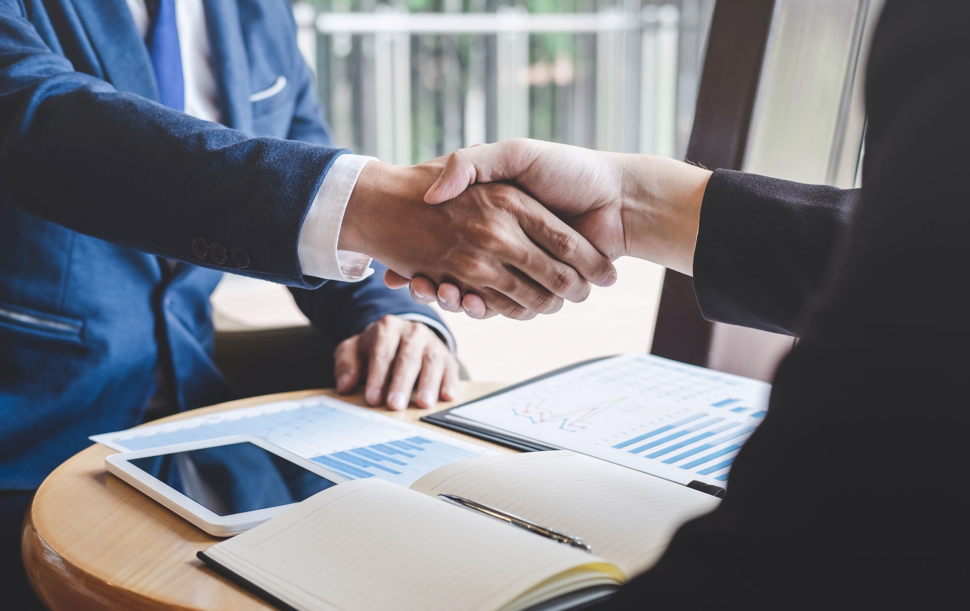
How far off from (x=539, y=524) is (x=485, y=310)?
1.67ft

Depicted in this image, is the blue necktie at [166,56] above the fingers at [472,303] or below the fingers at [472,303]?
above

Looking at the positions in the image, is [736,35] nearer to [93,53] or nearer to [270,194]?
[270,194]

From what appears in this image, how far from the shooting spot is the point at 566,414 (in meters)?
0.87

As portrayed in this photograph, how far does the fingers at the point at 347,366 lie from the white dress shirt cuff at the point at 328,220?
7.5 inches

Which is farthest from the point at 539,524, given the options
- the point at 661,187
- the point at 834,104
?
the point at 834,104

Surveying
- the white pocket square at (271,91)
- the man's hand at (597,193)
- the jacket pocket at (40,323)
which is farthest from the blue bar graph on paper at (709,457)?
the white pocket square at (271,91)

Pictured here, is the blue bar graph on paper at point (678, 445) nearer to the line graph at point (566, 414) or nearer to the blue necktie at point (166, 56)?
the line graph at point (566, 414)

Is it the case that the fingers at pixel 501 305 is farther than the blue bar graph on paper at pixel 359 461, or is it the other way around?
the fingers at pixel 501 305

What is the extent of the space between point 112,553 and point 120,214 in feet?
1.47

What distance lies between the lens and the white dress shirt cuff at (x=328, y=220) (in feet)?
2.78

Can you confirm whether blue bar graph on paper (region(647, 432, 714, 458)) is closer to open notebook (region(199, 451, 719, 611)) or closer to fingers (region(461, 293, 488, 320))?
open notebook (region(199, 451, 719, 611))

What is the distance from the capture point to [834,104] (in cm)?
132

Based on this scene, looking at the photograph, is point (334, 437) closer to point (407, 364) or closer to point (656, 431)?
point (407, 364)

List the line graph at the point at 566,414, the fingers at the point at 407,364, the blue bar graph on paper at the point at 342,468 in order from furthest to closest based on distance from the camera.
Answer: the fingers at the point at 407,364, the line graph at the point at 566,414, the blue bar graph on paper at the point at 342,468
